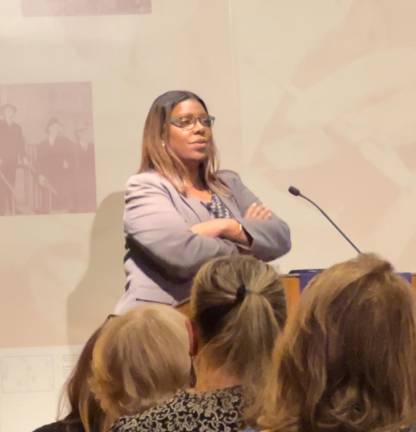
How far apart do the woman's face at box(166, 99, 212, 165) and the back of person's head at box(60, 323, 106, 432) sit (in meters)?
1.16

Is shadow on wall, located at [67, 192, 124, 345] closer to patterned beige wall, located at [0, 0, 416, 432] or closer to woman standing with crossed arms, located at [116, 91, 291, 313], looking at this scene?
patterned beige wall, located at [0, 0, 416, 432]

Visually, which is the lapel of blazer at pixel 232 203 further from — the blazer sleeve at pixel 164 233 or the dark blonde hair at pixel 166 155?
the blazer sleeve at pixel 164 233

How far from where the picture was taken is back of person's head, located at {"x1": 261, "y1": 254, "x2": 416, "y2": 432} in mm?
1533

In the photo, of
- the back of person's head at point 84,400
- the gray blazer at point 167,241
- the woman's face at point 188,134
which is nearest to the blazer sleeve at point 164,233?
the gray blazer at point 167,241

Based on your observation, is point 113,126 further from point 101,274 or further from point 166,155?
point 166,155

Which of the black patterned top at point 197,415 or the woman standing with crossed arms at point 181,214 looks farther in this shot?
the woman standing with crossed arms at point 181,214

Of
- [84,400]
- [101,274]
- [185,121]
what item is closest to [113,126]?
[101,274]

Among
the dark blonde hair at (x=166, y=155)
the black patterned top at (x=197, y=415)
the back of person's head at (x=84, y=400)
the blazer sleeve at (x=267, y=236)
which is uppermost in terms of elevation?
the dark blonde hair at (x=166, y=155)

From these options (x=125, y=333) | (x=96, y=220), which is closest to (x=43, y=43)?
(x=96, y=220)

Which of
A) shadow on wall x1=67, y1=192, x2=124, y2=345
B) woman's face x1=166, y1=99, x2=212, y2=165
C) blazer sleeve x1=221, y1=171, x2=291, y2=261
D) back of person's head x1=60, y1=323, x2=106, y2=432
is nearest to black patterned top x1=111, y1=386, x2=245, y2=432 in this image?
back of person's head x1=60, y1=323, x2=106, y2=432

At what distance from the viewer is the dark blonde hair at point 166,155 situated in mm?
3529

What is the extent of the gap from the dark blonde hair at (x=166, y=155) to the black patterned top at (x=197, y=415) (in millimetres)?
1669

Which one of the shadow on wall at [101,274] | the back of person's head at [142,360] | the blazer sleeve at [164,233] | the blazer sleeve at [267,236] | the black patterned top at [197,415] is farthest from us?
the shadow on wall at [101,274]

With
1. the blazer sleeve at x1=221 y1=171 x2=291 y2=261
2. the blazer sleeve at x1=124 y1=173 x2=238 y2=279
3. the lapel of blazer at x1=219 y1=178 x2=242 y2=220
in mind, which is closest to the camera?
the blazer sleeve at x1=124 y1=173 x2=238 y2=279
